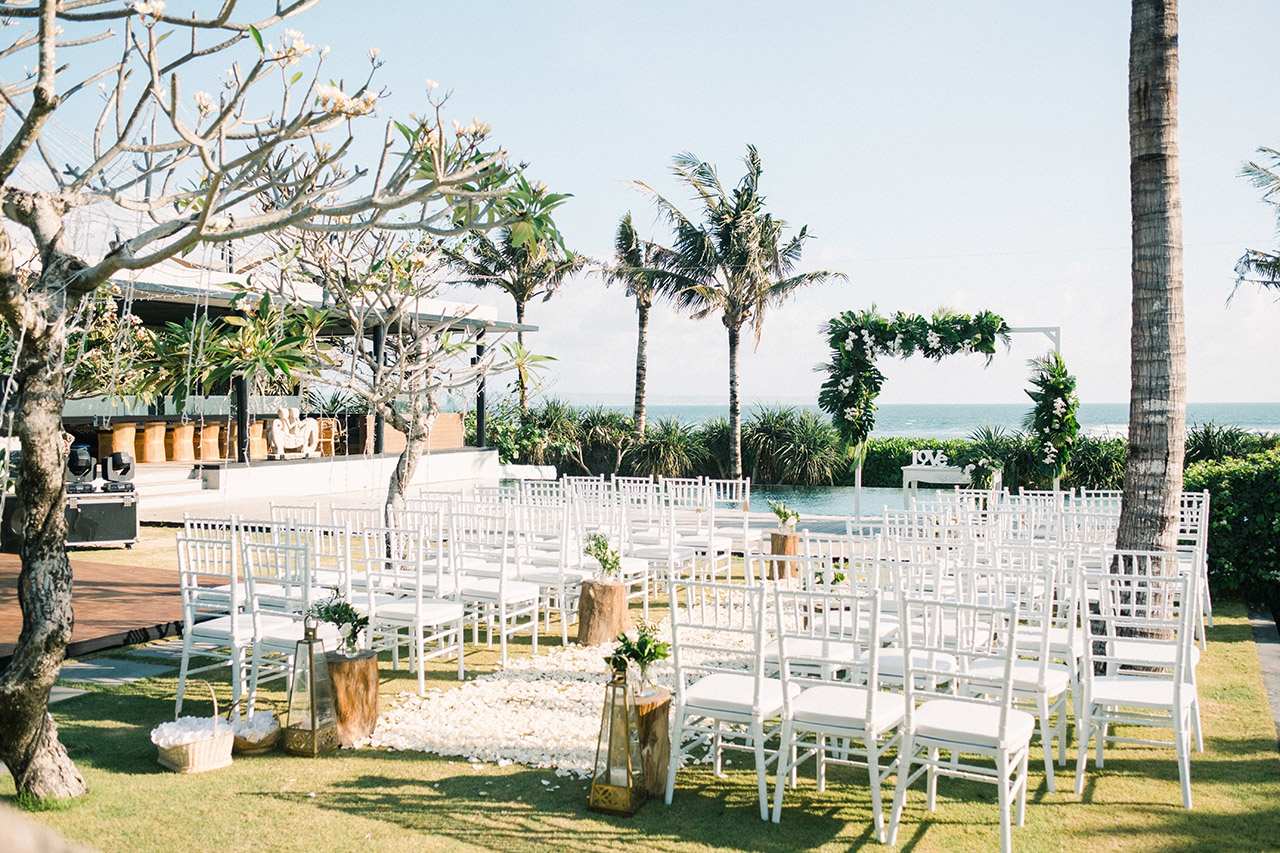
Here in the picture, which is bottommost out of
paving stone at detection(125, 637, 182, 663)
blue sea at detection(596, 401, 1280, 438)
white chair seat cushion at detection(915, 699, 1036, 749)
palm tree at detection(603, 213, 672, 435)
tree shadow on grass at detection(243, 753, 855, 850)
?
tree shadow on grass at detection(243, 753, 855, 850)

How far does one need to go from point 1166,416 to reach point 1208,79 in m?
6.88

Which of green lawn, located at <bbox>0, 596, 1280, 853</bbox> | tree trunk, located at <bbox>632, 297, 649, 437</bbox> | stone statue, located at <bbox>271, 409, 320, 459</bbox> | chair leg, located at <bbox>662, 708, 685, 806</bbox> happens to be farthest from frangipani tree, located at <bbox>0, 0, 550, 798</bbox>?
tree trunk, located at <bbox>632, 297, 649, 437</bbox>

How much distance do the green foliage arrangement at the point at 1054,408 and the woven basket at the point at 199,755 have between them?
9.47 m

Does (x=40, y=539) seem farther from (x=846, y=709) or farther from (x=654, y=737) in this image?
(x=846, y=709)

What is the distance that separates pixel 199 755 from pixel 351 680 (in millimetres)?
779

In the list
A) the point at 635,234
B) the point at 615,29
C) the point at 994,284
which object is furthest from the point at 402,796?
the point at 994,284

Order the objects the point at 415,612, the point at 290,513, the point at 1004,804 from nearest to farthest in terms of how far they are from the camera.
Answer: the point at 1004,804
the point at 415,612
the point at 290,513

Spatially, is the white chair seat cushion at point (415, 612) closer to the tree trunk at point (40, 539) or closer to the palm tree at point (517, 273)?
the tree trunk at point (40, 539)

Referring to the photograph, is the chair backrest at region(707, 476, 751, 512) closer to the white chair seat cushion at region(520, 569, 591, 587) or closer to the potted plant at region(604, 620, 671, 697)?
the white chair seat cushion at region(520, 569, 591, 587)

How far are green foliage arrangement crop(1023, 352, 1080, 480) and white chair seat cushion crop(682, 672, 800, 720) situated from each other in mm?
8118

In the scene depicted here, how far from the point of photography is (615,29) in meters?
10.7

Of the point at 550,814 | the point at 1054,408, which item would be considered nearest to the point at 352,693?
the point at 550,814

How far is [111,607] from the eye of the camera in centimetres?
748

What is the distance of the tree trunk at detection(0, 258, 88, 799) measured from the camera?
3832 mm
